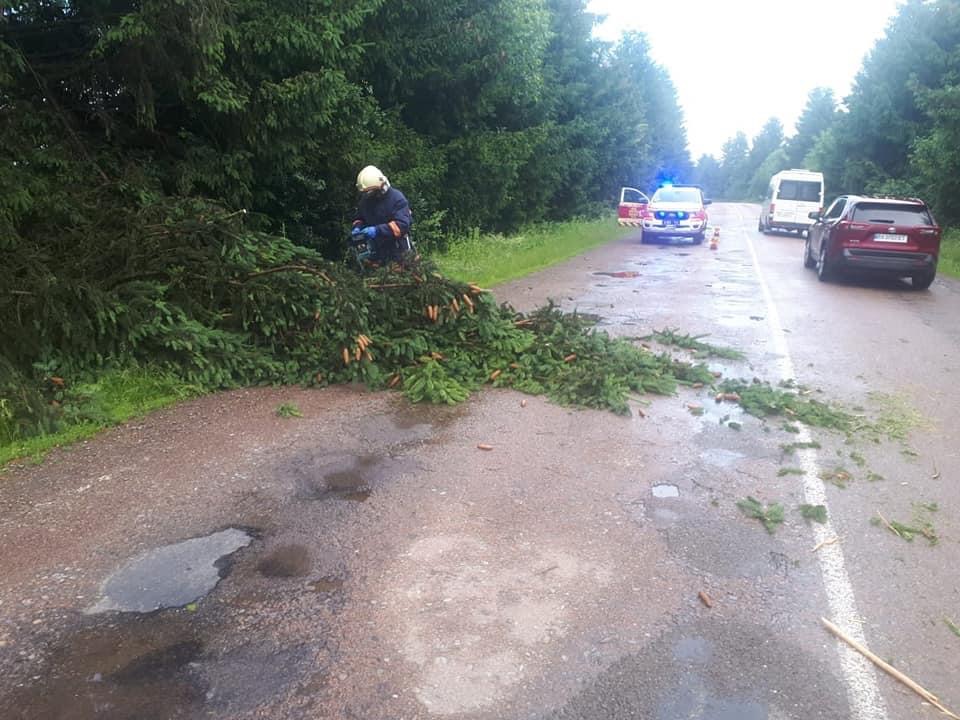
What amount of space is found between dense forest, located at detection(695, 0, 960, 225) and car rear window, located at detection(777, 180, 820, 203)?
3.45 meters

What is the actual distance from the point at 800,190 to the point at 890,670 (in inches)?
1210

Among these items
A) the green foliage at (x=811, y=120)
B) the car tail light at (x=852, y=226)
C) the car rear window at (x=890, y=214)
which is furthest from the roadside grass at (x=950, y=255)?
the green foliage at (x=811, y=120)

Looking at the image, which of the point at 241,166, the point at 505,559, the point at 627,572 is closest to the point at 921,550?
the point at 627,572

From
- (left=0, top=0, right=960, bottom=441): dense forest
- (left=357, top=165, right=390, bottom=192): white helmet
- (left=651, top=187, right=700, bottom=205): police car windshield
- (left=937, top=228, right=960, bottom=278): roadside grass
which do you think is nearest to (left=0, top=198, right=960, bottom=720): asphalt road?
(left=0, top=0, right=960, bottom=441): dense forest

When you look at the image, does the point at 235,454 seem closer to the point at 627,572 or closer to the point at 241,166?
the point at 627,572

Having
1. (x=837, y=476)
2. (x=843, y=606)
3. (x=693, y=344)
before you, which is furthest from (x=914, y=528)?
(x=693, y=344)

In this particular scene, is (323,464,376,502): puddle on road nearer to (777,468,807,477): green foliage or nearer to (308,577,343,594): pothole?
(308,577,343,594): pothole

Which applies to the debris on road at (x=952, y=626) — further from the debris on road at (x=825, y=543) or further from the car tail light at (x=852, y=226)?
the car tail light at (x=852, y=226)

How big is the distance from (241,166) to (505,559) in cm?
689

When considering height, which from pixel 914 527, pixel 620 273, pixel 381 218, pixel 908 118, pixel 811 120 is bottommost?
pixel 620 273

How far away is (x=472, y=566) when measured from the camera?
3914 millimetres

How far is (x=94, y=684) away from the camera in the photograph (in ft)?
9.80

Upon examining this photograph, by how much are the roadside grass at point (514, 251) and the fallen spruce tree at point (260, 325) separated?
5034 millimetres

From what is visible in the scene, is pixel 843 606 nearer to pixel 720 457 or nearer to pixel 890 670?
pixel 890 670
